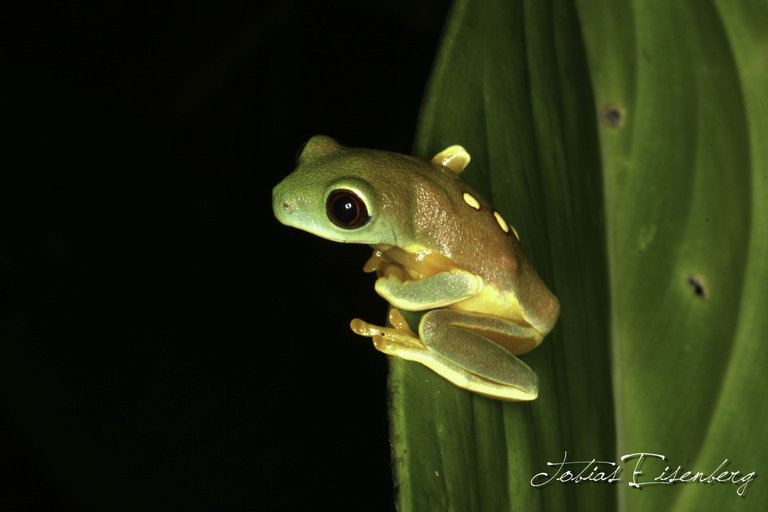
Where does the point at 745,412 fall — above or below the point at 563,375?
below

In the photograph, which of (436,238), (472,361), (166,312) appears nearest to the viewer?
(472,361)

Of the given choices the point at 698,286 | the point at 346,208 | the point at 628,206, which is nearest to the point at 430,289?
the point at 346,208

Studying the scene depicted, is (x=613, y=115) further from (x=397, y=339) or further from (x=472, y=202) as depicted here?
(x=397, y=339)

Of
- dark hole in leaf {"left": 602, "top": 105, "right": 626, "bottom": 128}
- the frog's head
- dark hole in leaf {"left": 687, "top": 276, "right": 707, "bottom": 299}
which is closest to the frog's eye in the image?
the frog's head

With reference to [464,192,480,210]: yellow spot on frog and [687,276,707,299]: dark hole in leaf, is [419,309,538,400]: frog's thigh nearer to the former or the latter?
[464,192,480,210]: yellow spot on frog

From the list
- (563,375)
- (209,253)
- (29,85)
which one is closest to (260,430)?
(209,253)

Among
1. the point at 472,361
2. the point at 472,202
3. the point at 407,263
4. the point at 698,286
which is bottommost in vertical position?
the point at 472,361

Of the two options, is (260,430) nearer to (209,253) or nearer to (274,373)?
(274,373)
